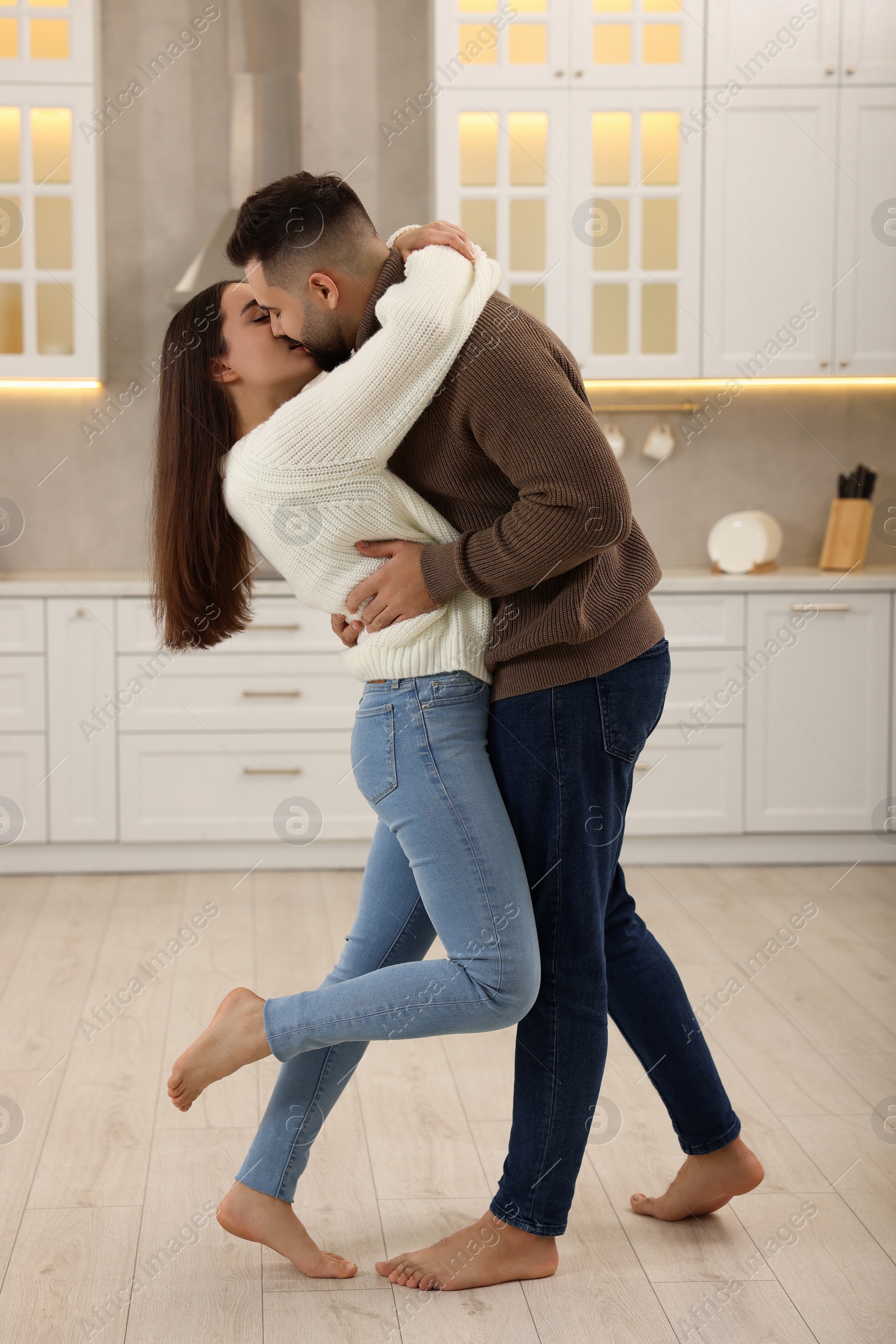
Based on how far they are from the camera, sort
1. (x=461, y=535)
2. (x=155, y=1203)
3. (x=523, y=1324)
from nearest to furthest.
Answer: (x=461, y=535) → (x=523, y=1324) → (x=155, y=1203)

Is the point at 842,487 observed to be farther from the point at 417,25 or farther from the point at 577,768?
the point at 577,768

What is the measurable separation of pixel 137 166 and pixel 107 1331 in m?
3.39

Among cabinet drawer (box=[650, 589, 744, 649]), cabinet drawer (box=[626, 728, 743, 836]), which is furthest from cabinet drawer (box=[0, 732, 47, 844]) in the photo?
cabinet drawer (box=[650, 589, 744, 649])

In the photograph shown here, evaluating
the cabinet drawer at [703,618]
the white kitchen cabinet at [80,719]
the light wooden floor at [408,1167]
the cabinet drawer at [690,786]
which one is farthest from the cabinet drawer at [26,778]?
the cabinet drawer at [703,618]

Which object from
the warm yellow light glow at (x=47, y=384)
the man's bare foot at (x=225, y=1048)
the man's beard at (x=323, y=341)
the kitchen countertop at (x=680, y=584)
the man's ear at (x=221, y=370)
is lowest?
the man's bare foot at (x=225, y=1048)

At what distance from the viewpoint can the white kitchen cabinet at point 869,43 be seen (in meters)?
3.45

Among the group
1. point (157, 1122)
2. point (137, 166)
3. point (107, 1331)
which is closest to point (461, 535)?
point (107, 1331)

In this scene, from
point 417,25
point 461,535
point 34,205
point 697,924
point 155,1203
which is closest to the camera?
point 461,535

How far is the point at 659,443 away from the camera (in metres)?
3.87

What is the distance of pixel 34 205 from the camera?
3453 millimetres

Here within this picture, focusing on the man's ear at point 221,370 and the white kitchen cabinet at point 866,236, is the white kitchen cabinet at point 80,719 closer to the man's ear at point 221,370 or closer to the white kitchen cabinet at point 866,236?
the man's ear at point 221,370

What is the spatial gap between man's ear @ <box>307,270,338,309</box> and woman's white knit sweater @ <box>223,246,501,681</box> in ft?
0.22

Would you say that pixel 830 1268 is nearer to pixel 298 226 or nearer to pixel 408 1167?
pixel 408 1167

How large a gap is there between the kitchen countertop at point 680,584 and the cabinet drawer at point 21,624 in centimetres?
3
